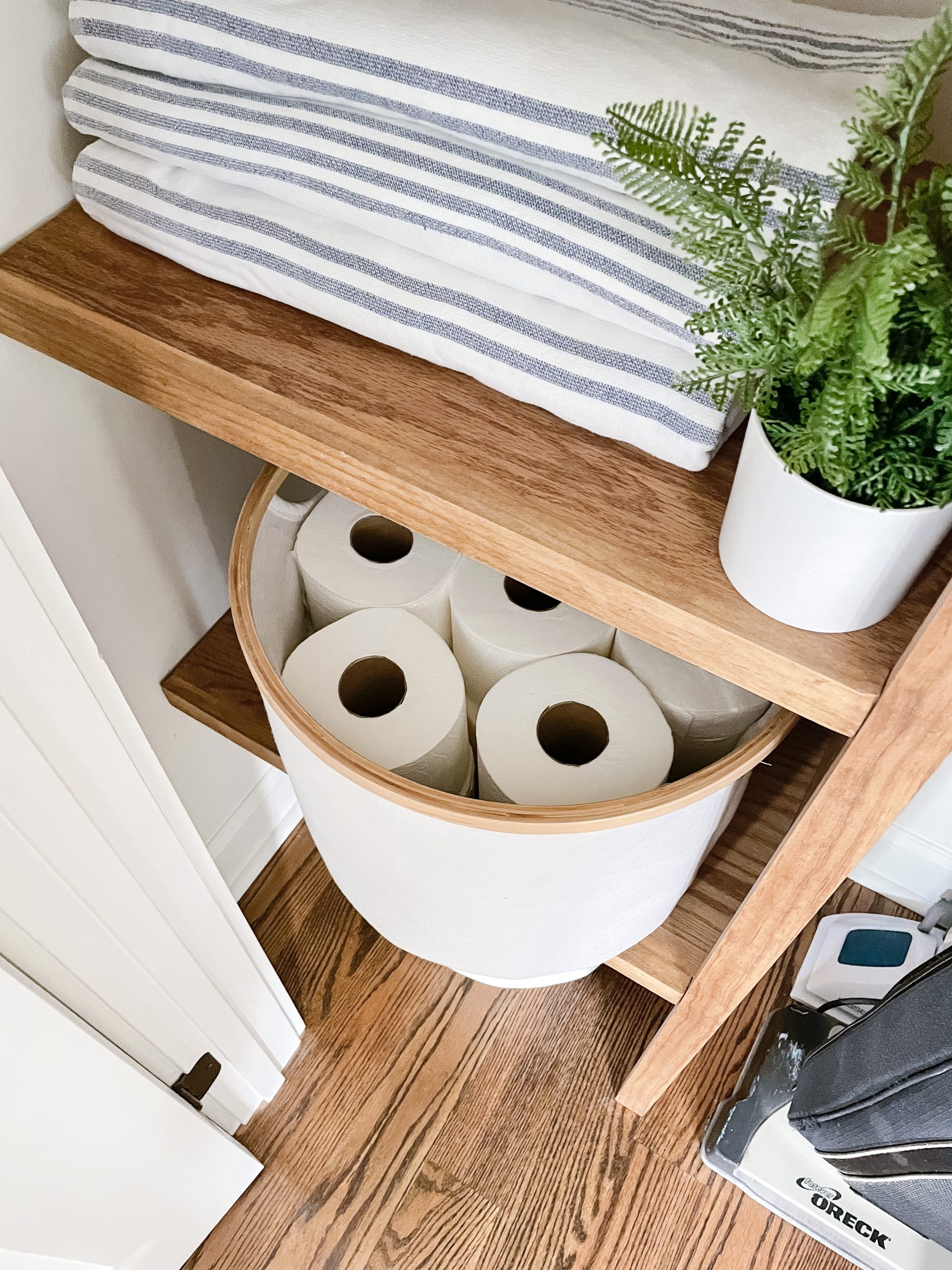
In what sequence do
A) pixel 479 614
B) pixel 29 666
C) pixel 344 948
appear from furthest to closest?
pixel 344 948, pixel 479 614, pixel 29 666

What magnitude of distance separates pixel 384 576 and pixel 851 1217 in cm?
75

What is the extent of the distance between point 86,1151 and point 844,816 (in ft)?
1.70

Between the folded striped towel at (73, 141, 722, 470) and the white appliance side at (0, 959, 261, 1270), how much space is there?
0.38 m

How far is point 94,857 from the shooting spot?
528 mm

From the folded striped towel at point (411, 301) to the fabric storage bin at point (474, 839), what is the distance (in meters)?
0.16

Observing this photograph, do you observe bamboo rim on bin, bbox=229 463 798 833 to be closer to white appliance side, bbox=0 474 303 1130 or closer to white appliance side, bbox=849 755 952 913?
white appliance side, bbox=0 474 303 1130

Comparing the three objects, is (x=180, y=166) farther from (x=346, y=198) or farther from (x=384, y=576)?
(x=384, y=576)

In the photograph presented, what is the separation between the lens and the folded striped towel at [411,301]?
440mm

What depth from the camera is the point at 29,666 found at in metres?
0.42

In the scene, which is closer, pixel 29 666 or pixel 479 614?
pixel 29 666

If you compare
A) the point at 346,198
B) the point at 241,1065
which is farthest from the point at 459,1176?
the point at 346,198

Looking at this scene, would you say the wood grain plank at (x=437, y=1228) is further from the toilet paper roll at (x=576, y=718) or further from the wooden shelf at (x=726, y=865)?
the toilet paper roll at (x=576, y=718)

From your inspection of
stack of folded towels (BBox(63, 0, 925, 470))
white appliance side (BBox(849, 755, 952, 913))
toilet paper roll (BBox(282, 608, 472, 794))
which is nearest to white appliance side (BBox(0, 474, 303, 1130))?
toilet paper roll (BBox(282, 608, 472, 794))

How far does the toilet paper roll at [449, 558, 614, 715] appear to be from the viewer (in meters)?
0.66
